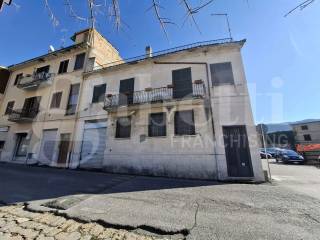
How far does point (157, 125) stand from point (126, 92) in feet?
11.1

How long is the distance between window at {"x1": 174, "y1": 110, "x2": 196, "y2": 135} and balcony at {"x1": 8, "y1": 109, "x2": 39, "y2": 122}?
42.2 feet

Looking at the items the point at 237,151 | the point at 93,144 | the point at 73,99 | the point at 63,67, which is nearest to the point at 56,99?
the point at 73,99

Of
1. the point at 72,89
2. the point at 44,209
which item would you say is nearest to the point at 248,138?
the point at 44,209

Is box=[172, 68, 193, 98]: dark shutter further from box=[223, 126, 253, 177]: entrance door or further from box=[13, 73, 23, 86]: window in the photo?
box=[13, 73, 23, 86]: window

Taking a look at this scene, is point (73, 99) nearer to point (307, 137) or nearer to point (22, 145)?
point (22, 145)

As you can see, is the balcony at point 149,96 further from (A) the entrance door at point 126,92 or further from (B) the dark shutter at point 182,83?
(B) the dark shutter at point 182,83

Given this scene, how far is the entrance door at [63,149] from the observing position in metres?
13.1

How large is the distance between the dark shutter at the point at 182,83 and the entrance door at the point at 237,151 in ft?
11.1

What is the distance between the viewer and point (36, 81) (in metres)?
15.6

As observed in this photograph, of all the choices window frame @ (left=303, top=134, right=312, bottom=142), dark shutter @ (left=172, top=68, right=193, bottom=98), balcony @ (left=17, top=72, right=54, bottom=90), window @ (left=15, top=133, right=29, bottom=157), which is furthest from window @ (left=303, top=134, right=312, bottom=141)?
window @ (left=15, top=133, right=29, bottom=157)

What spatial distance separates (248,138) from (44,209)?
9224 millimetres

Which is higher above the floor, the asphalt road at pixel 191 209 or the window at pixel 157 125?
the window at pixel 157 125

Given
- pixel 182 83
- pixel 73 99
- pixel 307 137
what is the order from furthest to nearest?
pixel 307 137 → pixel 73 99 → pixel 182 83

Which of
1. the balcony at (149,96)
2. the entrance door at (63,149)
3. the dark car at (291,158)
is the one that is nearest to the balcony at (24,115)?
the entrance door at (63,149)
